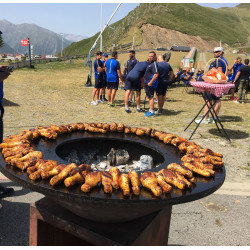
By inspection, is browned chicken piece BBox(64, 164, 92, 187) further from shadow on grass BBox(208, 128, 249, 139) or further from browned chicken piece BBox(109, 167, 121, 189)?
shadow on grass BBox(208, 128, 249, 139)

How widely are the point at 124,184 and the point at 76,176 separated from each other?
356 mm

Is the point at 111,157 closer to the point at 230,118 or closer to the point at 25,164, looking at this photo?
the point at 25,164

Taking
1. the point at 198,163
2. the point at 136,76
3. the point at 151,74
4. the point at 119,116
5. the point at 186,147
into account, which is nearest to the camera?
the point at 198,163

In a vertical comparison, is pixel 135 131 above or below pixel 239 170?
above

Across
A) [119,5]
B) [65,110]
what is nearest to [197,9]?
[119,5]

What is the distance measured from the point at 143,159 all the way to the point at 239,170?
284 cm

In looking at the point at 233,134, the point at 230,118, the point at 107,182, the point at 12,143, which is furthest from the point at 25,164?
the point at 230,118

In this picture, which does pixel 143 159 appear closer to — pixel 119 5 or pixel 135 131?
pixel 135 131

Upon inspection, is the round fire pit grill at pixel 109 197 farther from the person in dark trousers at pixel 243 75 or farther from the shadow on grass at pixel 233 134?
the person in dark trousers at pixel 243 75

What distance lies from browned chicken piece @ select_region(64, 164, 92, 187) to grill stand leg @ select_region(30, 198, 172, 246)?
0.38 metres

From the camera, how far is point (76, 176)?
184 centimetres

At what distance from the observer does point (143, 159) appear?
110 inches

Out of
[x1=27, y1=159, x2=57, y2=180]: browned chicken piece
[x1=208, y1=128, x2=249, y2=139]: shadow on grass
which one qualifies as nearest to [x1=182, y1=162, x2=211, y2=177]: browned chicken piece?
[x1=27, y1=159, x2=57, y2=180]: browned chicken piece

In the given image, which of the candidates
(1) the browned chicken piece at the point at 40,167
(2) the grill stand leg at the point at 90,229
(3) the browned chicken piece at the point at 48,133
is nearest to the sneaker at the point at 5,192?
(3) the browned chicken piece at the point at 48,133
